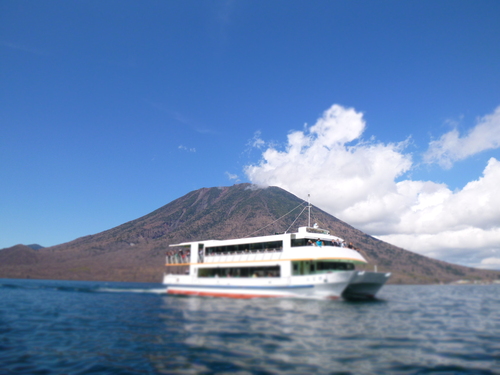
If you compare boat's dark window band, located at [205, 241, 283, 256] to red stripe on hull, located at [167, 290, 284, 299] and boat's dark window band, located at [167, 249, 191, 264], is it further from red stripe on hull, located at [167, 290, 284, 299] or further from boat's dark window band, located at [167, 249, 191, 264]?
red stripe on hull, located at [167, 290, 284, 299]

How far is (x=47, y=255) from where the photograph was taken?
176 meters

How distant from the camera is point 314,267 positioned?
29531mm

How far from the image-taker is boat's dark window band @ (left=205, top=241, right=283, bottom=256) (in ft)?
105

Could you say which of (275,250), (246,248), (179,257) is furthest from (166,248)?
(275,250)

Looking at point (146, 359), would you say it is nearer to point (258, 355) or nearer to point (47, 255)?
point (258, 355)

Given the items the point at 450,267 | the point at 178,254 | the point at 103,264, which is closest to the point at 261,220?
the point at 103,264

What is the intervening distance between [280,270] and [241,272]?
495 cm

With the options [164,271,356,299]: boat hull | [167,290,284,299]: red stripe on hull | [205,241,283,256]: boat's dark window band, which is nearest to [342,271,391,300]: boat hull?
[164,271,356,299]: boat hull

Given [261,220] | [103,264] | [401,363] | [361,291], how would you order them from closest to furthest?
[401,363] < [361,291] < [103,264] < [261,220]

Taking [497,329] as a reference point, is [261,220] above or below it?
above

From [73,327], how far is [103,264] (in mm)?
140514

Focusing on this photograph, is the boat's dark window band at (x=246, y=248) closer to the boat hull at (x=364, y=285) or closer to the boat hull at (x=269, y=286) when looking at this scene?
the boat hull at (x=269, y=286)

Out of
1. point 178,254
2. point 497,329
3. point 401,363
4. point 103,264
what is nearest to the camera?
point 401,363

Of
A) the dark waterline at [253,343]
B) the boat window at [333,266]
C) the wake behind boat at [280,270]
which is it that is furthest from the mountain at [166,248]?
the dark waterline at [253,343]
